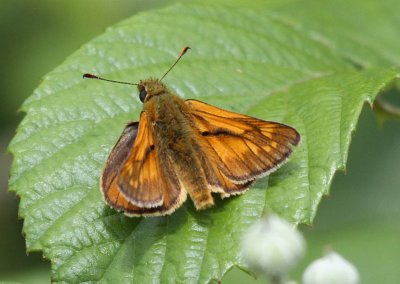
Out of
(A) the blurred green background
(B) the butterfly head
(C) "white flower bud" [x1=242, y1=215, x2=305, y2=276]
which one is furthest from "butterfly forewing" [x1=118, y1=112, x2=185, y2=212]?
(A) the blurred green background

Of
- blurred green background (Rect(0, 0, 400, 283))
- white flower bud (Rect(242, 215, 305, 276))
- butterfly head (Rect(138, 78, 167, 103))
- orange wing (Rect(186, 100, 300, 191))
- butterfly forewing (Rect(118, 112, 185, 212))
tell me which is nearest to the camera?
white flower bud (Rect(242, 215, 305, 276))

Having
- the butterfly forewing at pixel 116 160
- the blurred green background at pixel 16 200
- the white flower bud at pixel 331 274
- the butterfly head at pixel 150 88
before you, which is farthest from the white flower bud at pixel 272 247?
the blurred green background at pixel 16 200

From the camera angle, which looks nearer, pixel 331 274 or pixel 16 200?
pixel 331 274

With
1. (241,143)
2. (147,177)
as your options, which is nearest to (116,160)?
(147,177)

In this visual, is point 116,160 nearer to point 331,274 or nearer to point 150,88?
point 150,88

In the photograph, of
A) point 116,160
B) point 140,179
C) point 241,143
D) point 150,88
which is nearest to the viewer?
point 140,179

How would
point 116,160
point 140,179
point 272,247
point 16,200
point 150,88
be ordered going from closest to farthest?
point 272,247 < point 140,179 < point 116,160 < point 150,88 < point 16,200

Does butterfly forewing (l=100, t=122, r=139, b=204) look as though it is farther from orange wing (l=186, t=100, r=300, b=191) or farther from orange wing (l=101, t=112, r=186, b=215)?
orange wing (l=186, t=100, r=300, b=191)
